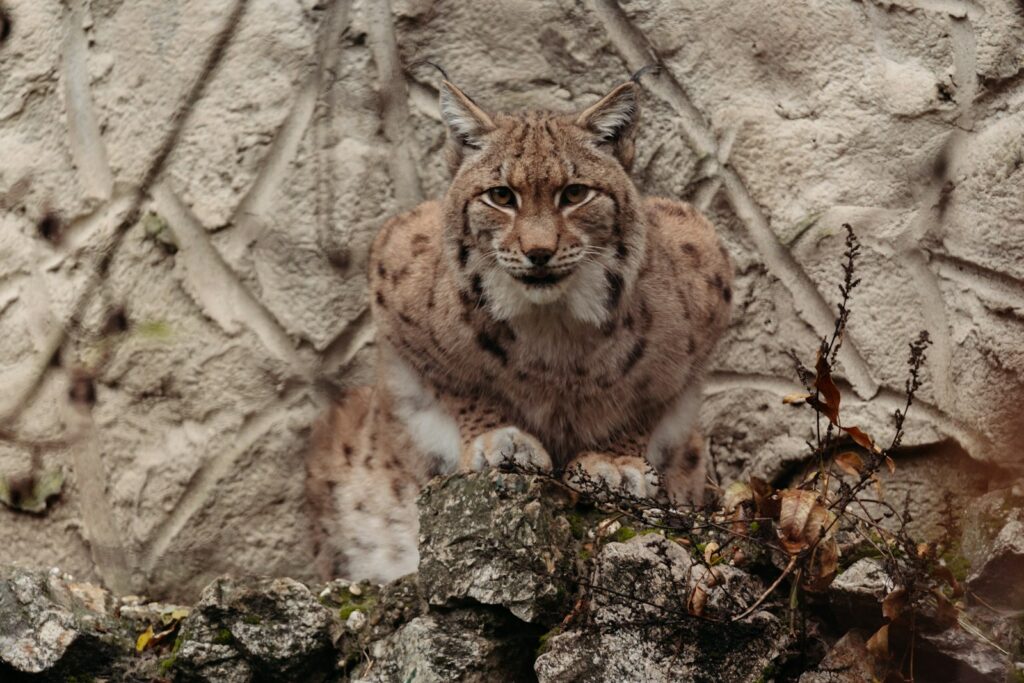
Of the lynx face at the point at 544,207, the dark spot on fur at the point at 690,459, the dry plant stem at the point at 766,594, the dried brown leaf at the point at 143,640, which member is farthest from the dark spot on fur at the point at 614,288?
the dried brown leaf at the point at 143,640

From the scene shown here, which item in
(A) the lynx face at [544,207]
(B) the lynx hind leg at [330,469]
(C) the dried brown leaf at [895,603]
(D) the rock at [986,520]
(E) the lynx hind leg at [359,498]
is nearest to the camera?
(C) the dried brown leaf at [895,603]

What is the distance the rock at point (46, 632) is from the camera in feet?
14.3

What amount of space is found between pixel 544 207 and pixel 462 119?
531mm

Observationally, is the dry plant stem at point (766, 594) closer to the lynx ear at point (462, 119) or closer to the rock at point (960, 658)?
the rock at point (960, 658)

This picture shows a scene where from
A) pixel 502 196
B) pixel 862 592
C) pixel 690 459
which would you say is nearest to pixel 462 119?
pixel 502 196

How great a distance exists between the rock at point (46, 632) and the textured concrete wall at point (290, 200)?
1.15 metres

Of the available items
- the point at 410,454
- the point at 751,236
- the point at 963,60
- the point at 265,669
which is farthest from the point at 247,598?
the point at 963,60

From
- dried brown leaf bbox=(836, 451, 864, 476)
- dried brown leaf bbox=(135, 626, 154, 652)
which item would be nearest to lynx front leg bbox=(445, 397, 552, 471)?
dried brown leaf bbox=(836, 451, 864, 476)

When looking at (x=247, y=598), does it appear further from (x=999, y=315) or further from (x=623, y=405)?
(x=999, y=315)

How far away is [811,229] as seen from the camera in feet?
18.9

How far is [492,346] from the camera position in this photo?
5.15 metres

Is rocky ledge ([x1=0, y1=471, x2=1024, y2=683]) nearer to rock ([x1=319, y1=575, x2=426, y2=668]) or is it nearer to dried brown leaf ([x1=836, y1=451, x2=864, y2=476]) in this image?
rock ([x1=319, y1=575, x2=426, y2=668])

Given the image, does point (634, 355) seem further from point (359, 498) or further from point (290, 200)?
point (290, 200)

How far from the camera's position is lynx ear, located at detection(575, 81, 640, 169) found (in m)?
5.07
